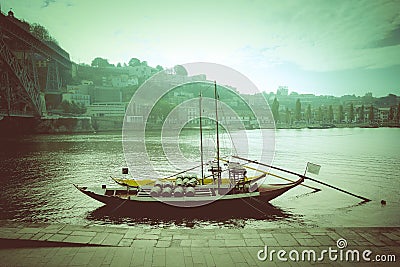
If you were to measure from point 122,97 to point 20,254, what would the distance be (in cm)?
10198

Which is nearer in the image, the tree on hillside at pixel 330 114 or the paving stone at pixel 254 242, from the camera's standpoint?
the paving stone at pixel 254 242

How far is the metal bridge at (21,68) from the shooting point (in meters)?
52.3

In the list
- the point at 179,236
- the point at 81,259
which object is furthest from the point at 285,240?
the point at 81,259

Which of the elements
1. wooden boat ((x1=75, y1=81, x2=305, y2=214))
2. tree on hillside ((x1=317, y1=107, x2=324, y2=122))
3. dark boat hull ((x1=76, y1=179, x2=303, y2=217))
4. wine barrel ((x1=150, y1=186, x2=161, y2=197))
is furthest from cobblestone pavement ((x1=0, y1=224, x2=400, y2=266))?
tree on hillside ((x1=317, y1=107, x2=324, y2=122))

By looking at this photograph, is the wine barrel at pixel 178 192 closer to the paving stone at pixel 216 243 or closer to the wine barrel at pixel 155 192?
the wine barrel at pixel 155 192

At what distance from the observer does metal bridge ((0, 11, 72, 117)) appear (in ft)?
172

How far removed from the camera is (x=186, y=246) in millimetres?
5602

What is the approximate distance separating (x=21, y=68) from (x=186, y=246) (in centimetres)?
6747

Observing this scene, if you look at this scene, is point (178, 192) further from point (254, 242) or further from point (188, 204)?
point (254, 242)

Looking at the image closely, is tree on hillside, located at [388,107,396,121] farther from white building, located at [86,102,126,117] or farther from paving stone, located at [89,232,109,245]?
paving stone, located at [89,232,109,245]

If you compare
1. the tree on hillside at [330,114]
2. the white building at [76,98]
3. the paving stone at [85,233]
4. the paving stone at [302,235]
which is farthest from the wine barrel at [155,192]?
the tree on hillside at [330,114]

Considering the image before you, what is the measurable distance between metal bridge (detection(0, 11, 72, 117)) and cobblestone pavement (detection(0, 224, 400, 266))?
179 feet

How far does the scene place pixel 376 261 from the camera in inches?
198

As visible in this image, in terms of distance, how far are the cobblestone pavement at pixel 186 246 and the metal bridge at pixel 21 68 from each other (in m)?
54.7
